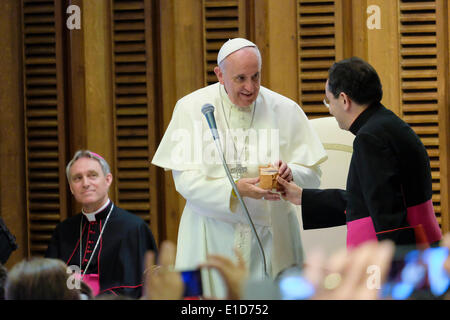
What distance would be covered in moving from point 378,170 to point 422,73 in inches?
121

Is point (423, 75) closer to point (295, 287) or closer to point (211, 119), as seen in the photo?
point (211, 119)

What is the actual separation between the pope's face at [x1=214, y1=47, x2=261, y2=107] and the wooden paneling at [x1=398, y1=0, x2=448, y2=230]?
2357mm

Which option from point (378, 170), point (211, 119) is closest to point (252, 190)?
point (211, 119)

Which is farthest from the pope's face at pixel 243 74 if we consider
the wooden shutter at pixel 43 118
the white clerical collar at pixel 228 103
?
the wooden shutter at pixel 43 118

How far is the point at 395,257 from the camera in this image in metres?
1.17

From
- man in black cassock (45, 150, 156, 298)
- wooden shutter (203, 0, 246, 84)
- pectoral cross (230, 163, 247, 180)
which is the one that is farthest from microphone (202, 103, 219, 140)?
wooden shutter (203, 0, 246, 84)

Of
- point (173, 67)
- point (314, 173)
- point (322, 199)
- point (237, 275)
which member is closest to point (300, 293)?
point (237, 275)

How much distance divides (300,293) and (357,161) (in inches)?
53.8

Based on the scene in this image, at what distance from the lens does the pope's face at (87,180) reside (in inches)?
160

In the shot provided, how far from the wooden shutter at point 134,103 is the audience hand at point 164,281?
4103 millimetres

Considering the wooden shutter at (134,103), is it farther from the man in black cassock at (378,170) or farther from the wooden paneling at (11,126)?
the man in black cassock at (378,170)

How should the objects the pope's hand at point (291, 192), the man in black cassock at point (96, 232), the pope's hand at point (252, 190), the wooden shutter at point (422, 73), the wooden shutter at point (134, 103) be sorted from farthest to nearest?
the wooden shutter at point (134, 103) < the wooden shutter at point (422, 73) < the man in black cassock at point (96, 232) < the pope's hand at point (291, 192) < the pope's hand at point (252, 190)

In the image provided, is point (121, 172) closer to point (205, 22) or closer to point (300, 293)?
point (205, 22)

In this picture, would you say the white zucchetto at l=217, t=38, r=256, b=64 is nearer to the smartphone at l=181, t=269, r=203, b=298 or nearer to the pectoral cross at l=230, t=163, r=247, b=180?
the pectoral cross at l=230, t=163, r=247, b=180
